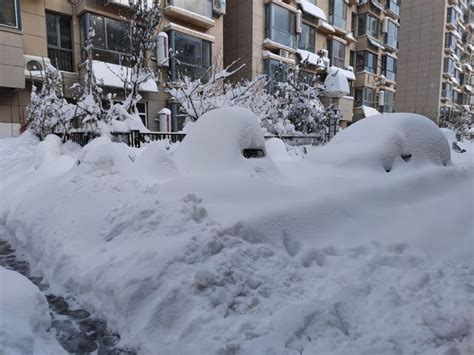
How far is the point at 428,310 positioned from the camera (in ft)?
7.75

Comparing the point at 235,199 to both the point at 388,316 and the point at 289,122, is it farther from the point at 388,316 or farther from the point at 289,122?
the point at 289,122

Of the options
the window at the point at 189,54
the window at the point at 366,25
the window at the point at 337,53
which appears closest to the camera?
the window at the point at 189,54

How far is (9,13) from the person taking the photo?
1062 cm

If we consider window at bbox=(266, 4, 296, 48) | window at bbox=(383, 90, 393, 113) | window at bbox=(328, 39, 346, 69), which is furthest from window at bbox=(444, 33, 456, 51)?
window at bbox=(266, 4, 296, 48)

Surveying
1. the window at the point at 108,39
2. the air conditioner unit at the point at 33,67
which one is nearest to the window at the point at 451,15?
the window at the point at 108,39

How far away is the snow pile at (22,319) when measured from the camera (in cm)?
180

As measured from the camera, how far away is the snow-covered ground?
221 cm

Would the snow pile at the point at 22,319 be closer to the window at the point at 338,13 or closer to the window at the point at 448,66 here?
the window at the point at 338,13

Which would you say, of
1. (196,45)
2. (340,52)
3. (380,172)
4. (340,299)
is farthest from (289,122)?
(340,52)

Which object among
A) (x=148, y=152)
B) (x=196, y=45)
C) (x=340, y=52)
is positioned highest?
(x=340, y=52)

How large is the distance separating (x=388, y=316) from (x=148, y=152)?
361cm

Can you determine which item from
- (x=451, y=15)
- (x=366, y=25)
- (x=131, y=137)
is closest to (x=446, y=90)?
(x=451, y=15)

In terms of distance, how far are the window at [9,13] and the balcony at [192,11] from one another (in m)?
5.78

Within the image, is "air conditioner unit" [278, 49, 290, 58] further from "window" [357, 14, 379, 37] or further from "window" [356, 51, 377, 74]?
"window" [357, 14, 379, 37]
